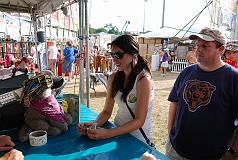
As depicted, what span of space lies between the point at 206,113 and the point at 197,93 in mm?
160

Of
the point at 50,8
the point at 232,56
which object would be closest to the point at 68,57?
the point at 50,8

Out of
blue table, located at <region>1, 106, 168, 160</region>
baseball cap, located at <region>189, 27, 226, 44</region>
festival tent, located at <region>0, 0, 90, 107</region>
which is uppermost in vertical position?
festival tent, located at <region>0, 0, 90, 107</region>

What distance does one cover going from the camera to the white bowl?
148 centimetres

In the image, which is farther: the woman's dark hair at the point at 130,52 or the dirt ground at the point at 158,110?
the dirt ground at the point at 158,110

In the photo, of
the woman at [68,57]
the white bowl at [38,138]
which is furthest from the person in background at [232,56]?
the woman at [68,57]

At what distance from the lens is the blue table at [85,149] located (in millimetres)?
1351

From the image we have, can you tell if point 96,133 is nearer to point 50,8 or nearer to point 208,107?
point 208,107

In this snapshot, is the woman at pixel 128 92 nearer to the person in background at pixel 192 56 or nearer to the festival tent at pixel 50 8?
the person in background at pixel 192 56

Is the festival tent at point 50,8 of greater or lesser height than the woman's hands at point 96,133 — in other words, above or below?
above

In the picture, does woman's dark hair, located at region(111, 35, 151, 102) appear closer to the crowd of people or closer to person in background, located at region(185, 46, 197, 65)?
the crowd of people

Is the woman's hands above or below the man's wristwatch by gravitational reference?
above

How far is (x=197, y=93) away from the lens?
5.80 ft

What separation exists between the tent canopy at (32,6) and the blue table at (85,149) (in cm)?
277

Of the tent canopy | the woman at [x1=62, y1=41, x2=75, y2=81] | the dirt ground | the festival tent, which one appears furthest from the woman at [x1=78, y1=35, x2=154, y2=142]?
the woman at [x1=62, y1=41, x2=75, y2=81]
